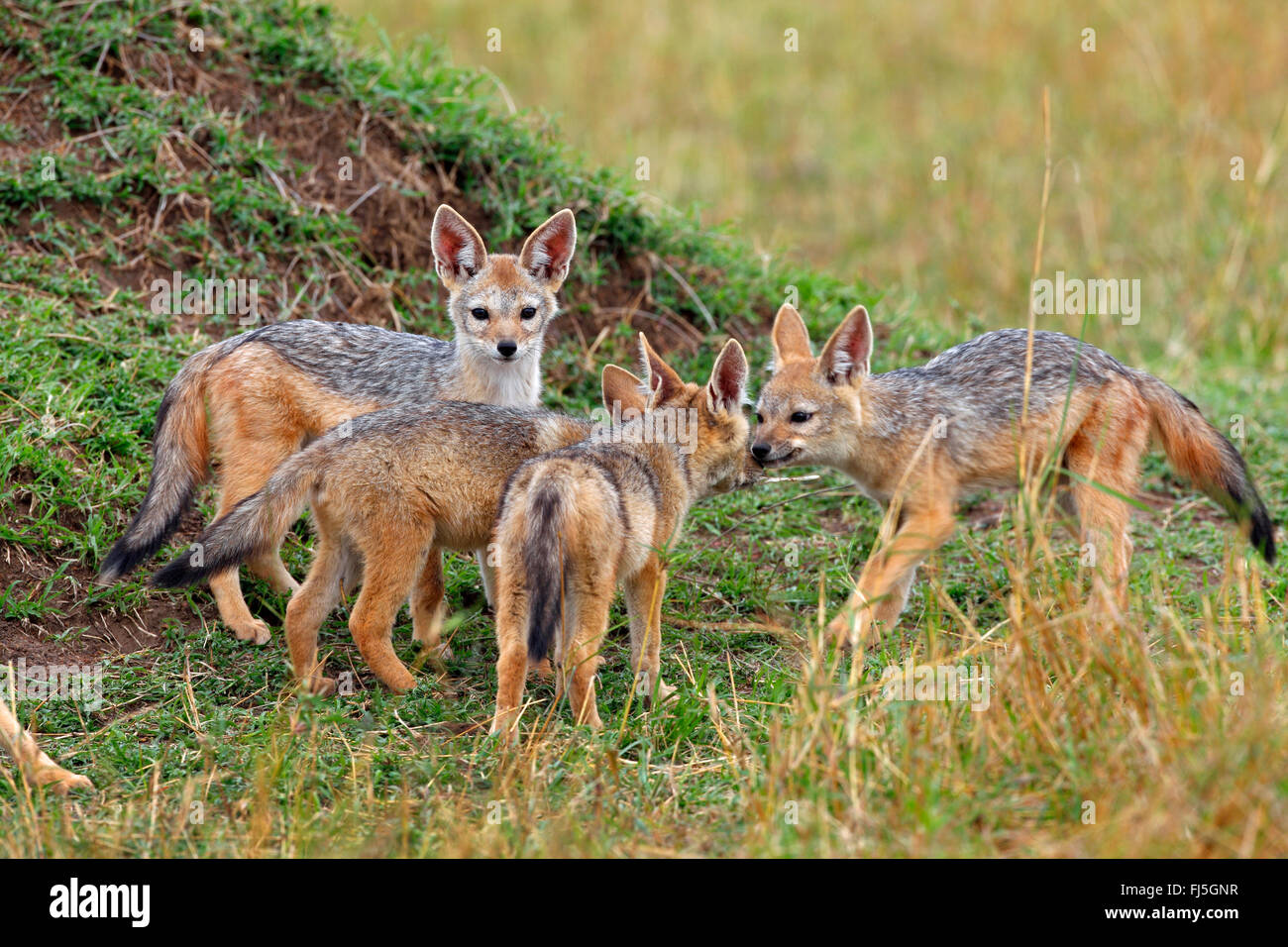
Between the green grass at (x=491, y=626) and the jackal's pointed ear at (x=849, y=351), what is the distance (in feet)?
3.21

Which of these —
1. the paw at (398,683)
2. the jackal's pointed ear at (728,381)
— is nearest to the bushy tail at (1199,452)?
the jackal's pointed ear at (728,381)

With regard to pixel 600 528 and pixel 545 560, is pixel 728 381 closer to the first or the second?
pixel 600 528

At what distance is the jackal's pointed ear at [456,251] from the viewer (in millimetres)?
6988

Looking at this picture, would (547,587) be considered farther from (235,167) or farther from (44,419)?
(235,167)

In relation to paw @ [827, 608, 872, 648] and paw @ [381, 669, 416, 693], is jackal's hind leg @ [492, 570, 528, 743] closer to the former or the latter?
paw @ [381, 669, 416, 693]

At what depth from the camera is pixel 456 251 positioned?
280 inches

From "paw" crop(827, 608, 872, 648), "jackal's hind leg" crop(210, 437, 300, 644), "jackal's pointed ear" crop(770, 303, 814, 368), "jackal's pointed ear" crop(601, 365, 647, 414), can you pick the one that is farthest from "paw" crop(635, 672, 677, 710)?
"jackal's pointed ear" crop(770, 303, 814, 368)

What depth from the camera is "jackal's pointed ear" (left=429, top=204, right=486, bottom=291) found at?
6988mm

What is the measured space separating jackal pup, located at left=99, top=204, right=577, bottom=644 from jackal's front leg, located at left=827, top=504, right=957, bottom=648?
1.67 metres

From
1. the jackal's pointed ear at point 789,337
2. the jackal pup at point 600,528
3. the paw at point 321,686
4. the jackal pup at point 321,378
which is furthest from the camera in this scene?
the jackal's pointed ear at point 789,337

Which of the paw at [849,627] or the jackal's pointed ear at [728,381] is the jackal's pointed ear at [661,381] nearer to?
the jackal's pointed ear at [728,381]

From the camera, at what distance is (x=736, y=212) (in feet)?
43.0
